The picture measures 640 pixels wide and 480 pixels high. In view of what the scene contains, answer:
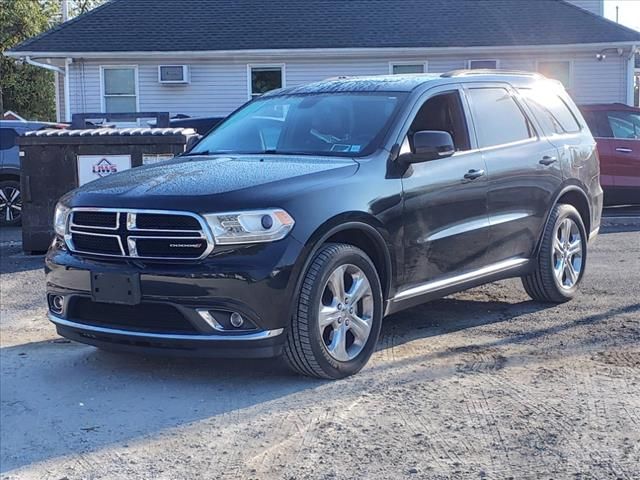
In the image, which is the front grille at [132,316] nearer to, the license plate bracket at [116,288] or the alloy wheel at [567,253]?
the license plate bracket at [116,288]

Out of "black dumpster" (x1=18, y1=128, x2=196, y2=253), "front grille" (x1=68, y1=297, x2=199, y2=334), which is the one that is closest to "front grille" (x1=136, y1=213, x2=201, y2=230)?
"front grille" (x1=68, y1=297, x2=199, y2=334)

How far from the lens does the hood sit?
4730 mm

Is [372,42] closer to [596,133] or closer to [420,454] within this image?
[596,133]

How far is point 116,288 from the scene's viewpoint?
189 inches

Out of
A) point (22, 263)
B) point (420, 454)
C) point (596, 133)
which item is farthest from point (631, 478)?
point (596, 133)

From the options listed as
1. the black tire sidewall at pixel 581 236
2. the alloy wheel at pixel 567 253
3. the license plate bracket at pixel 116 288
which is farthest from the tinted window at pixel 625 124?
the license plate bracket at pixel 116 288

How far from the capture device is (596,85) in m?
19.9

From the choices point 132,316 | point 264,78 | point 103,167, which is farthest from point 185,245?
point 264,78

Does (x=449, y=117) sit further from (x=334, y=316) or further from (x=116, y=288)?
(x=116, y=288)

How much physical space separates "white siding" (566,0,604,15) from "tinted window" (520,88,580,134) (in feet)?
56.2

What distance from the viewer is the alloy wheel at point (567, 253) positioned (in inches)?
274

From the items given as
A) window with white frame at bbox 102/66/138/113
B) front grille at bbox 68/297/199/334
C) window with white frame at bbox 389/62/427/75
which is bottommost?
front grille at bbox 68/297/199/334

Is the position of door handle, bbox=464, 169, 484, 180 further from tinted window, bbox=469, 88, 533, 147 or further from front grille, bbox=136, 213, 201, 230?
front grille, bbox=136, 213, 201, 230

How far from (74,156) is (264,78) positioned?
36.3ft
